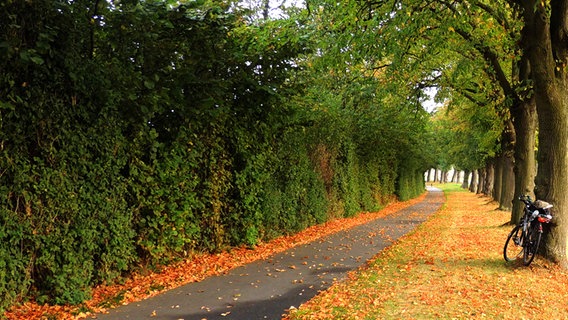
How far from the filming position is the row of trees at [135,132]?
5414 mm

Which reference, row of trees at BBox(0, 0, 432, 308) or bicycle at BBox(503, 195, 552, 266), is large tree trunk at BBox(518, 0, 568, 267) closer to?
bicycle at BBox(503, 195, 552, 266)

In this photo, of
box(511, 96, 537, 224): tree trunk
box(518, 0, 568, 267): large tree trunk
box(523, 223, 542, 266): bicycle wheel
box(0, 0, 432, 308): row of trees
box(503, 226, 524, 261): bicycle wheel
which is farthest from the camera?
box(511, 96, 537, 224): tree trunk

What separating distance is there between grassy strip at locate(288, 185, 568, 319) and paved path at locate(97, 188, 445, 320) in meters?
0.40

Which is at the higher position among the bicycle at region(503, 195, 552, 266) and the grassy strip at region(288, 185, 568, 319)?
the bicycle at region(503, 195, 552, 266)

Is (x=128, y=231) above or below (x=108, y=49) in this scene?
below

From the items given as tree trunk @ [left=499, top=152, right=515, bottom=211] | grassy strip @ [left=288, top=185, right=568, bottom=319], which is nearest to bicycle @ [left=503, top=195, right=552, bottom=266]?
grassy strip @ [left=288, top=185, right=568, bottom=319]

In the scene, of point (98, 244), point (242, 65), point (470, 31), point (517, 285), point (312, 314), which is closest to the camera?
point (312, 314)

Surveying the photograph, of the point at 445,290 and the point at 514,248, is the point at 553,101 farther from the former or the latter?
the point at 445,290

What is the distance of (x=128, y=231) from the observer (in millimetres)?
6988

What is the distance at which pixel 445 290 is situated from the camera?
21.8 feet

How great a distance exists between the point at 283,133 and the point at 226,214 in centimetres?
344

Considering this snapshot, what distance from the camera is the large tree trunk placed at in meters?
7.98

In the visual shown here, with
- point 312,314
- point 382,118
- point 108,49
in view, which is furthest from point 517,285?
point 382,118

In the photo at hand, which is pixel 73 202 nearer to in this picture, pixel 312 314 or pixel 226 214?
pixel 312 314
